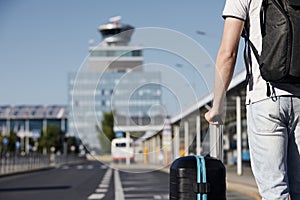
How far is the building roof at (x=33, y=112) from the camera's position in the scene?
157625mm

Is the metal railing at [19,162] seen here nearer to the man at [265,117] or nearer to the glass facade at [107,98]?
the glass facade at [107,98]

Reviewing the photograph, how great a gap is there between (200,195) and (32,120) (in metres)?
162

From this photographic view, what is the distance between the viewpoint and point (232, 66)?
126 inches

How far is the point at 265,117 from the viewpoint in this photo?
118 inches

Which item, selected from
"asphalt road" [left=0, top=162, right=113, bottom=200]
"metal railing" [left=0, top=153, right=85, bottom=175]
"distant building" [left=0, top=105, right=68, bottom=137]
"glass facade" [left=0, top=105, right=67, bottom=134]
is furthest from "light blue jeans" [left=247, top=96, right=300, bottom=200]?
"glass facade" [left=0, top=105, right=67, bottom=134]

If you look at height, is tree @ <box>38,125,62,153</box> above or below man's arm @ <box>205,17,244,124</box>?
below

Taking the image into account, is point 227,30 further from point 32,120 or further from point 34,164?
point 32,120

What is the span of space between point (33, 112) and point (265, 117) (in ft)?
560

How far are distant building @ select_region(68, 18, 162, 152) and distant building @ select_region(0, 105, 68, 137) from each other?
141575mm

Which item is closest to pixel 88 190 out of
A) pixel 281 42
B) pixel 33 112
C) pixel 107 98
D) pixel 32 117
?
pixel 107 98

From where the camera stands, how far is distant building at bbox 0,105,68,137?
507ft

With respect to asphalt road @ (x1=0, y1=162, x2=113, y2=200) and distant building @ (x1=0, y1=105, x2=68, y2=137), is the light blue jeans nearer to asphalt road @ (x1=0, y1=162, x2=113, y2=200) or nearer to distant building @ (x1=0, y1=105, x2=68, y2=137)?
asphalt road @ (x1=0, y1=162, x2=113, y2=200)

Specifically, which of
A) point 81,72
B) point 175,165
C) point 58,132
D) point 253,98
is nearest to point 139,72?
point 81,72

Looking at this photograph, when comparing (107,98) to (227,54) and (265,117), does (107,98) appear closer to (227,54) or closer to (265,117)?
(227,54)
